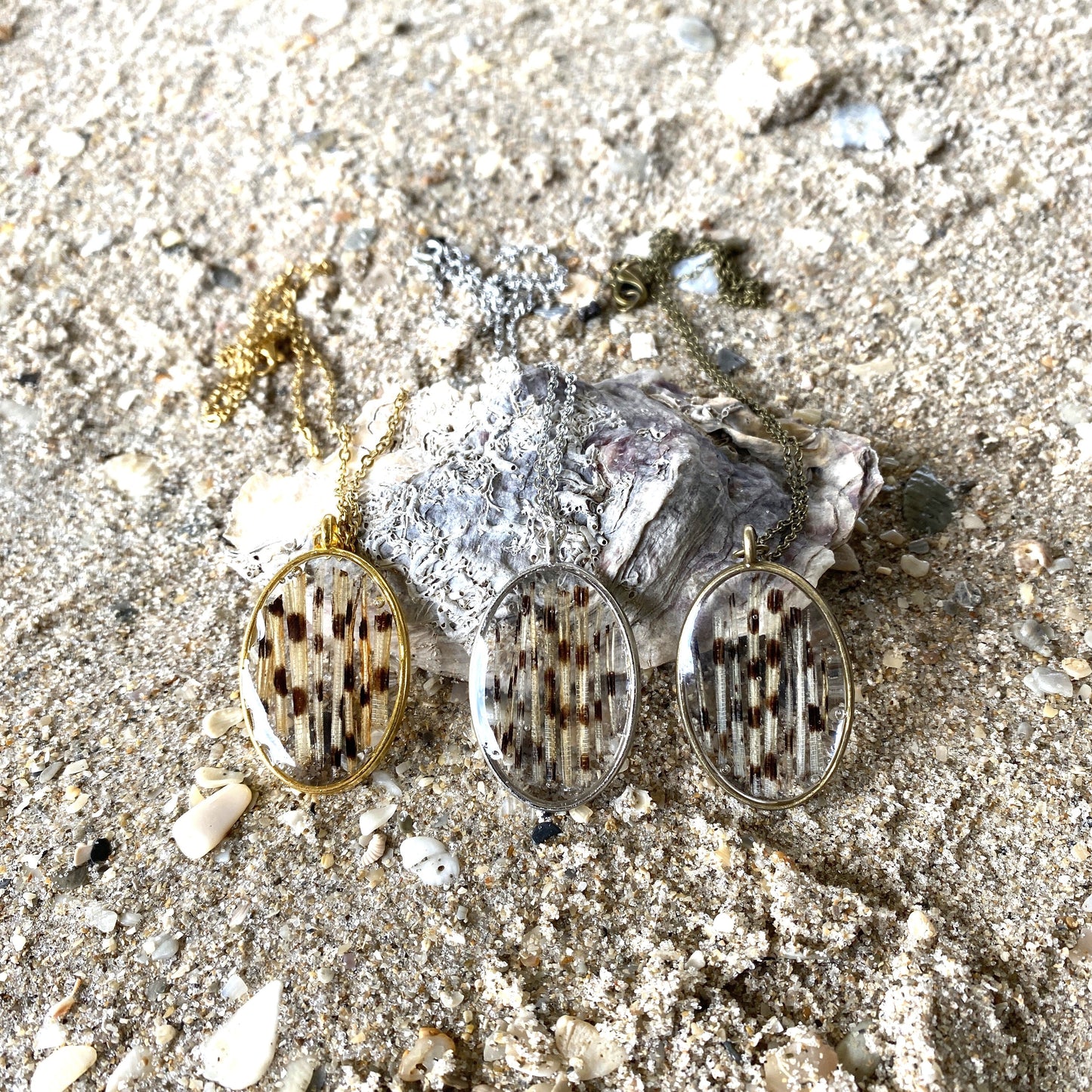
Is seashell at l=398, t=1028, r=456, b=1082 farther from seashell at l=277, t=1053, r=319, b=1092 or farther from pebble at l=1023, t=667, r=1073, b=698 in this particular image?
pebble at l=1023, t=667, r=1073, b=698

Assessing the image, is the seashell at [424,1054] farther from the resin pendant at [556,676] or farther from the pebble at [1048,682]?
the pebble at [1048,682]

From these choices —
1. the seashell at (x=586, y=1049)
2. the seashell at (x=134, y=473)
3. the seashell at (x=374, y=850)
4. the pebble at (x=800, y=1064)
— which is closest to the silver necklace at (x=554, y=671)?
the seashell at (x=374, y=850)

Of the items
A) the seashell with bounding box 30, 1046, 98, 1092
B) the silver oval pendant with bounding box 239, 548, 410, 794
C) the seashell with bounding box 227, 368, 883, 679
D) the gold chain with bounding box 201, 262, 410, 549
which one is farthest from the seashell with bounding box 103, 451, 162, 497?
the seashell with bounding box 30, 1046, 98, 1092

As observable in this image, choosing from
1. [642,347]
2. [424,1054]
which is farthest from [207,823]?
[642,347]

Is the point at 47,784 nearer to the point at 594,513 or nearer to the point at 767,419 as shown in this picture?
the point at 594,513

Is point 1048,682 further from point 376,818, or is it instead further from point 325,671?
point 325,671

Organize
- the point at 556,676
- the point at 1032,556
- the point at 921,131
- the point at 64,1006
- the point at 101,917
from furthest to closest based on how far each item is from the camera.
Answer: the point at 921,131 → the point at 1032,556 → the point at 556,676 → the point at 101,917 → the point at 64,1006
